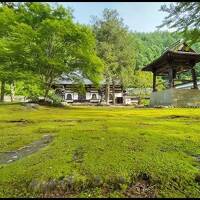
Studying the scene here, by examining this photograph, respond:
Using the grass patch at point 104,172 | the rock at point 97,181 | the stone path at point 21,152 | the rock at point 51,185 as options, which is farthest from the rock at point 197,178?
the stone path at point 21,152

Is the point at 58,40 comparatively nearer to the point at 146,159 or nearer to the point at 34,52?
the point at 34,52

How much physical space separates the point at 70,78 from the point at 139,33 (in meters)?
88.6

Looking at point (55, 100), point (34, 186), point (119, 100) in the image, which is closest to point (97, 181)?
point (34, 186)

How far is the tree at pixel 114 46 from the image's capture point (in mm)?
45812

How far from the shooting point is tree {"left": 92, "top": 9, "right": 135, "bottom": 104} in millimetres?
45812

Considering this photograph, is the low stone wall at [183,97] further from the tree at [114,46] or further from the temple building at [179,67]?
the tree at [114,46]

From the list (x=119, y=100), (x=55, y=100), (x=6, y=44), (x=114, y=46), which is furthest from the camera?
(x=119, y=100)

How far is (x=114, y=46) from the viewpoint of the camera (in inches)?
1850

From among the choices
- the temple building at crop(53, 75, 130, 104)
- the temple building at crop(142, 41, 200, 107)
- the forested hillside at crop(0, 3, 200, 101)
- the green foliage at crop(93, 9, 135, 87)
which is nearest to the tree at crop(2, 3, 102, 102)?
the forested hillside at crop(0, 3, 200, 101)

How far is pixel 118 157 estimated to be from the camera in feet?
13.6

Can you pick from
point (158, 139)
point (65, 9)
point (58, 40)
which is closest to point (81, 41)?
point (58, 40)

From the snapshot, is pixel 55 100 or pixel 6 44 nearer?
pixel 6 44

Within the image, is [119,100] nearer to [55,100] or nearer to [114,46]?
[114,46]

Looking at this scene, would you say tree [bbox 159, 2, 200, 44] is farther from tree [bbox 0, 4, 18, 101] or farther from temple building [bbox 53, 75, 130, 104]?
temple building [bbox 53, 75, 130, 104]
